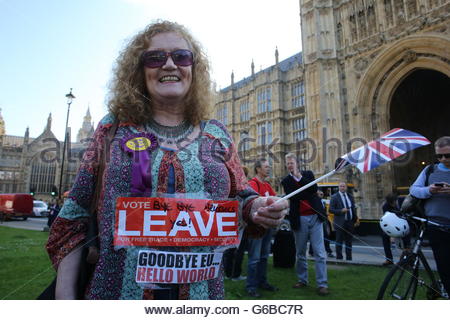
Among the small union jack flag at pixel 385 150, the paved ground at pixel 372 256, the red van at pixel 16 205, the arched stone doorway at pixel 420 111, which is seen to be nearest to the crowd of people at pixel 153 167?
the small union jack flag at pixel 385 150

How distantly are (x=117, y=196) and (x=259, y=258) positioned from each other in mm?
3213

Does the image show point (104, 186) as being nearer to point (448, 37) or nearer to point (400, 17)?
point (448, 37)

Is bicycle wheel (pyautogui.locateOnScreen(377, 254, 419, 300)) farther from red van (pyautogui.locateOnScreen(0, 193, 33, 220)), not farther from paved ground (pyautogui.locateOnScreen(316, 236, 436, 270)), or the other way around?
red van (pyautogui.locateOnScreen(0, 193, 33, 220))

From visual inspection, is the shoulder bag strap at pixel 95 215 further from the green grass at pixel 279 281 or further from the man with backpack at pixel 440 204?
the man with backpack at pixel 440 204

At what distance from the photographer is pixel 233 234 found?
103 cm

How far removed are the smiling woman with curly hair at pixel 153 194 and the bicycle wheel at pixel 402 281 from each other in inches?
95.1

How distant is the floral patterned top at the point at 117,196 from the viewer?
2.97ft

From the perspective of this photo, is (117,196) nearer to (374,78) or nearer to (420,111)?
(374,78)

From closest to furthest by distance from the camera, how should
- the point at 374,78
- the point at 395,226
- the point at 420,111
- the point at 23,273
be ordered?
the point at 395,226 → the point at 23,273 → the point at 374,78 → the point at 420,111

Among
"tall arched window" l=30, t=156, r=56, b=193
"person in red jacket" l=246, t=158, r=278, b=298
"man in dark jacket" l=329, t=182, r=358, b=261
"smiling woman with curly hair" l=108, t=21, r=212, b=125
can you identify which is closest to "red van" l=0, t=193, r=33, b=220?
"tall arched window" l=30, t=156, r=56, b=193

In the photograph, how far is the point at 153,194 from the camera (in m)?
0.94

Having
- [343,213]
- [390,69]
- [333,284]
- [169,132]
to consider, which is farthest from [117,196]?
[390,69]
